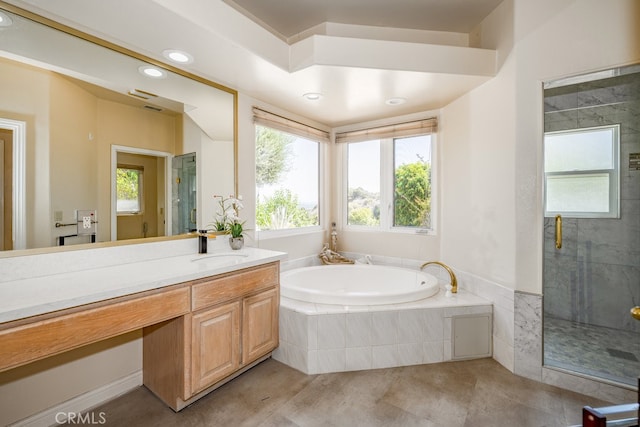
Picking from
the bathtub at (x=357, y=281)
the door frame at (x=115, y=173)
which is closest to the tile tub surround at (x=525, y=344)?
the bathtub at (x=357, y=281)

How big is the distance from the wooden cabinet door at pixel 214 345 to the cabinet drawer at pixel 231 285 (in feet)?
0.20

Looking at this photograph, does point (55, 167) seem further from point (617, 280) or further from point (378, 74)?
point (617, 280)

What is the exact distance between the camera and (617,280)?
2.43 meters

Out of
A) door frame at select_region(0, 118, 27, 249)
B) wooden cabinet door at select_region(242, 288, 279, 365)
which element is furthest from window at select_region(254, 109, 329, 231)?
door frame at select_region(0, 118, 27, 249)

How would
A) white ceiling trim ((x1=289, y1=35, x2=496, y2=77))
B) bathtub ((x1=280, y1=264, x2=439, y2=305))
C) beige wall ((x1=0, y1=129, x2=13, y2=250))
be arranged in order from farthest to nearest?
1. bathtub ((x1=280, y1=264, x2=439, y2=305))
2. white ceiling trim ((x1=289, y1=35, x2=496, y2=77))
3. beige wall ((x1=0, y1=129, x2=13, y2=250))

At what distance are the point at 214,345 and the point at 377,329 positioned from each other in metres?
1.15

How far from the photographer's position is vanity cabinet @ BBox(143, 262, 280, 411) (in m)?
1.63

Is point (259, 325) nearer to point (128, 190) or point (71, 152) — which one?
point (128, 190)

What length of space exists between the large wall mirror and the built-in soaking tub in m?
1.15

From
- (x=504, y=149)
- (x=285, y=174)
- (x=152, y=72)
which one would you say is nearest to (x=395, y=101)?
(x=504, y=149)

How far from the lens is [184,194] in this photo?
7.07 feet

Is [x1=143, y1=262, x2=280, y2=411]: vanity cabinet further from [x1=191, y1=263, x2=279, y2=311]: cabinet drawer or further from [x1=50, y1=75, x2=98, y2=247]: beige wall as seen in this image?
[x1=50, y1=75, x2=98, y2=247]: beige wall

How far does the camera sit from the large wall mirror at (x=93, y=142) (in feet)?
4.71

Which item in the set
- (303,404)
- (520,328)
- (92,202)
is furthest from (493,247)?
(92,202)
